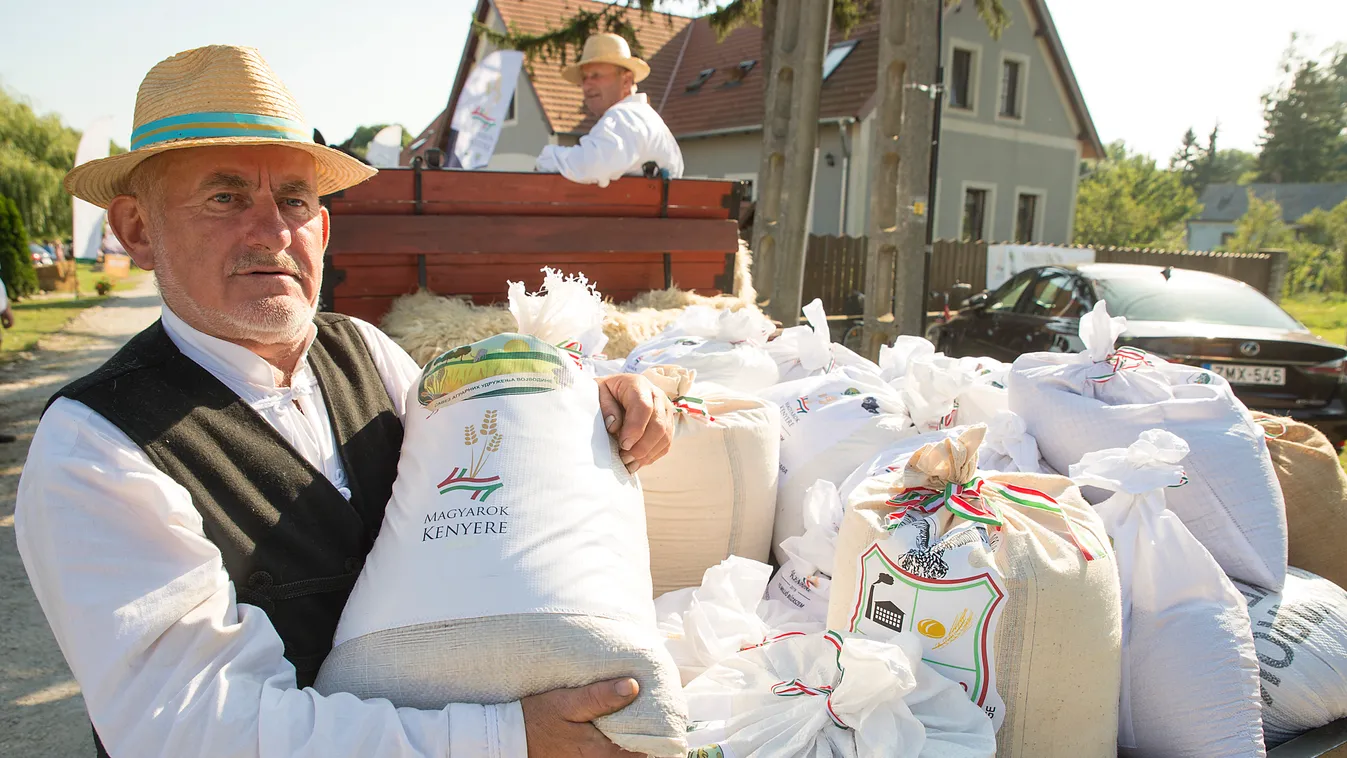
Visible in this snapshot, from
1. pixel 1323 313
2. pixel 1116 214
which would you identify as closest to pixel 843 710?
pixel 1323 313

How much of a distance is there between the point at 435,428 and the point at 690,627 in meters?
0.61

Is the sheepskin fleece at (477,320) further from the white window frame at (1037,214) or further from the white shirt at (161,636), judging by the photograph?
the white window frame at (1037,214)

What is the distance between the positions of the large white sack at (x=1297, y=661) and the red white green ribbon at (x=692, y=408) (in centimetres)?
121

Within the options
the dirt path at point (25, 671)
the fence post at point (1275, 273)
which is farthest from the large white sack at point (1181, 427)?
the fence post at point (1275, 273)

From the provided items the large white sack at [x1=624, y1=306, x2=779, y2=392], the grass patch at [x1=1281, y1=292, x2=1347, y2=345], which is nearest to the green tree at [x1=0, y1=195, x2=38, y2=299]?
→ the large white sack at [x1=624, y1=306, x2=779, y2=392]

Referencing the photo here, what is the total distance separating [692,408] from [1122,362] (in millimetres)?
1067

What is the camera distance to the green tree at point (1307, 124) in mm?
60781

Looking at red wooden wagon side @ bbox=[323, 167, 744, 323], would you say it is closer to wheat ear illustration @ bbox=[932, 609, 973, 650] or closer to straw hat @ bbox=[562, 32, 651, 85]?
straw hat @ bbox=[562, 32, 651, 85]

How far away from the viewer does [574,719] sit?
1106 mm

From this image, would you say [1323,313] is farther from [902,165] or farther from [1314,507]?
[1314,507]

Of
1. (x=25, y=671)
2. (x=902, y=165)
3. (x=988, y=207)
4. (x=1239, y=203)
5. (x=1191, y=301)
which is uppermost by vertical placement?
(x=1239, y=203)

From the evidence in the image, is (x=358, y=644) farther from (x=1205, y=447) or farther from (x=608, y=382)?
(x=1205, y=447)

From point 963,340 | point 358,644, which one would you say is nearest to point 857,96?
point 963,340

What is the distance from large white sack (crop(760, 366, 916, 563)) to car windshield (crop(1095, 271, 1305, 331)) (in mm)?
3841
